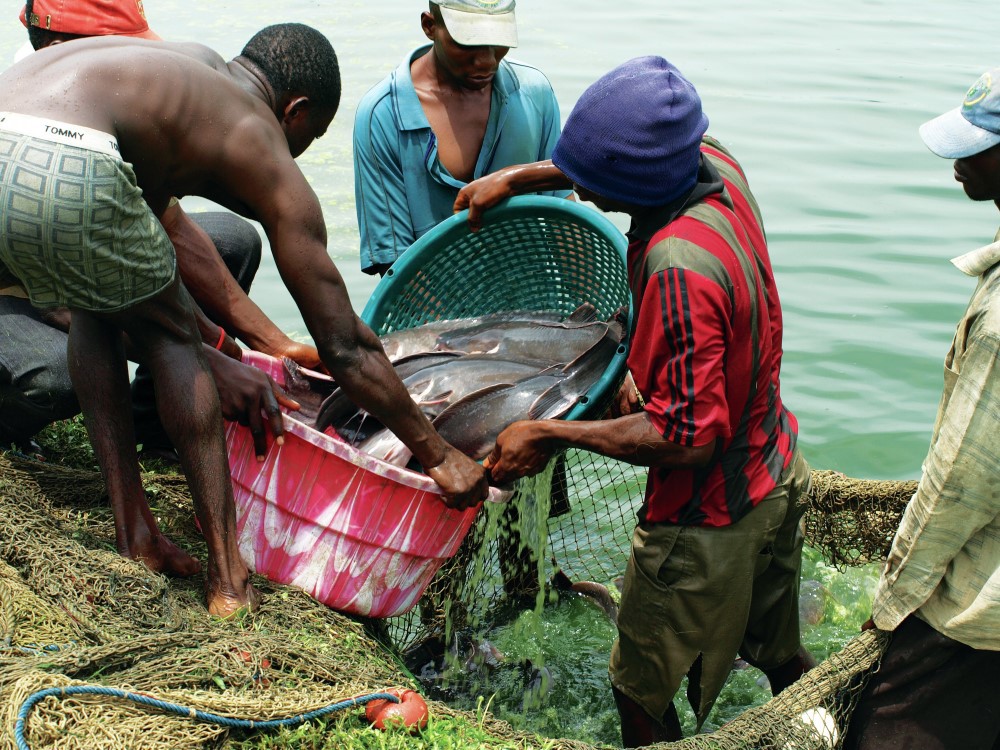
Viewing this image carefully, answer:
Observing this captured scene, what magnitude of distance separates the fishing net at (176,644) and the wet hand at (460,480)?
59 centimetres

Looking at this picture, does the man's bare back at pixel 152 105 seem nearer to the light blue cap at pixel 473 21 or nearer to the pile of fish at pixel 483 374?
the pile of fish at pixel 483 374

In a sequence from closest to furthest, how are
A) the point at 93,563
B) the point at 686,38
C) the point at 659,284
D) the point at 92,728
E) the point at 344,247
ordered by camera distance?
the point at 92,728 < the point at 659,284 < the point at 93,563 < the point at 344,247 < the point at 686,38

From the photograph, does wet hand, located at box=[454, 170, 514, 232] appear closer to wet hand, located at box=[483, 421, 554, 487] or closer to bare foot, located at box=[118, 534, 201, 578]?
wet hand, located at box=[483, 421, 554, 487]

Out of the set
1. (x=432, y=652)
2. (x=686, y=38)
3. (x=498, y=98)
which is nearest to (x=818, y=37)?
(x=686, y=38)

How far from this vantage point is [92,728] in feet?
8.16

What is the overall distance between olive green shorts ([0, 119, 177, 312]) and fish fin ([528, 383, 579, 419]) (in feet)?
4.37

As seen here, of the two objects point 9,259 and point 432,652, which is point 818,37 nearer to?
point 432,652

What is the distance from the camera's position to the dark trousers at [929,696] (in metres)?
3.09

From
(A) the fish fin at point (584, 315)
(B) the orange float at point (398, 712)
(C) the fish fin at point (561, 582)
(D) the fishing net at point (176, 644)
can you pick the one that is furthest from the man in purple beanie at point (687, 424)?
(C) the fish fin at point (561, 582)

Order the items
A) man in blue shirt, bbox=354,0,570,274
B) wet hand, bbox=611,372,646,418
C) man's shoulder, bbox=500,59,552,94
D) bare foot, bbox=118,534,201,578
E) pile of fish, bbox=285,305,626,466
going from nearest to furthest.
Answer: bare foot, bbox=118,534,201,578, pile of fish, bbox=285,305,626,466, wet hand, bbox=611,372,646,418, man in blue shirt, bbox=354,0,570,274, man's shoulder, bbox=500,59,552,94

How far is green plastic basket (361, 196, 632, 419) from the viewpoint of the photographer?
409cm

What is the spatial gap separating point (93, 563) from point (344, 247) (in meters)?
5.85

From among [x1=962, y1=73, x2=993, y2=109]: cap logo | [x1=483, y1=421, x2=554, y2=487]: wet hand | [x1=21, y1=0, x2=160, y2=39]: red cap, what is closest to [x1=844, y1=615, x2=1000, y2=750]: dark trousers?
[x1=483, y1=421, x2=554, y2=487]: wet hand

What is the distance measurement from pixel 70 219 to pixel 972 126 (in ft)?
8.16
